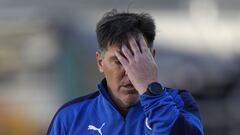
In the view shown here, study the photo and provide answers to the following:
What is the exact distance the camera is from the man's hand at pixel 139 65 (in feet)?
10.7

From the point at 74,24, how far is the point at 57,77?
802mm

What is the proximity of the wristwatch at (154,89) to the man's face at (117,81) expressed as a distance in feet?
0.31

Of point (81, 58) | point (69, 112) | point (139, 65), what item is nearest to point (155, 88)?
point (139, 65)

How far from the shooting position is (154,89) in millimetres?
3262

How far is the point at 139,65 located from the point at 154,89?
0.12m

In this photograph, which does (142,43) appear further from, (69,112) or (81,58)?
(81,58)

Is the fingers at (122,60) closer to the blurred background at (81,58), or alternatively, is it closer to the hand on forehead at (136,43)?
the hand on forehead at (136,43)

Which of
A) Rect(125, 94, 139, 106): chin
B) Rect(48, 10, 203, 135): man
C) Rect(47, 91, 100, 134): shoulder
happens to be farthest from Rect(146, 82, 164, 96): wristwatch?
Rect(47, 91, 100, 134): shoulder

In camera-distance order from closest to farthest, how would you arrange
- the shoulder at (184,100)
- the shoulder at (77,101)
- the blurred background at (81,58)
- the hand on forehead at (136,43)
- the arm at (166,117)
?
the arm at (166,117)
the hand on forehead at (136,43)
the shoulder at (184,100)
the shoulder at (77,101)
the blurred background at (81,58)

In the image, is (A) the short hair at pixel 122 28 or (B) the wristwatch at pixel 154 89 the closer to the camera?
(B) the wristwatch at pixel 154 89

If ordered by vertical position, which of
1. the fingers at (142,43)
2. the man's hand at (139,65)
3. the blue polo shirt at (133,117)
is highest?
the fingers at (142,43)

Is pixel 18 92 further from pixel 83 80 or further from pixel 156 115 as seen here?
pixel 156 115

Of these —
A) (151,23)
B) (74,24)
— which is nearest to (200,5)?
(74,24)

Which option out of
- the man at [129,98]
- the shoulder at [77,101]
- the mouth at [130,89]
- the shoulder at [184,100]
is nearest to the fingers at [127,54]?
the man at [129,98]
